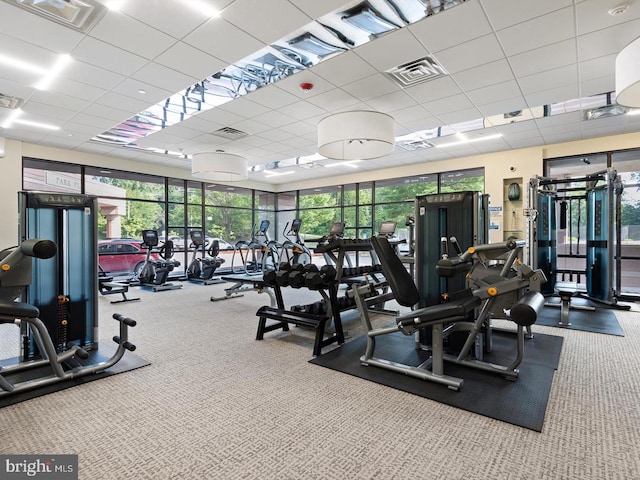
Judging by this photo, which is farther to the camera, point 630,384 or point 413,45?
point 413,45

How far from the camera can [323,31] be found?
3139mm

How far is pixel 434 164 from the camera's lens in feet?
27.4

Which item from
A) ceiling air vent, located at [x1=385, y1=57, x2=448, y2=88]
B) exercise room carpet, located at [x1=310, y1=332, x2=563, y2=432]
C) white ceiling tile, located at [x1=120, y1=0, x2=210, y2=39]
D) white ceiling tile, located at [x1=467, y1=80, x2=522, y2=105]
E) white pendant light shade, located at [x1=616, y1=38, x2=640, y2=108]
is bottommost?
exercise room carpet, located at [x1=310, y1=332, x2=563, y2=432]

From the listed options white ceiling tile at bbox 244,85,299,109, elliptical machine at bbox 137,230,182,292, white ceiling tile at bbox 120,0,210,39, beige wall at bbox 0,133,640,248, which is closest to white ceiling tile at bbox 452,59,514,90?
white ceiling tile at bbox 244,85,299,109

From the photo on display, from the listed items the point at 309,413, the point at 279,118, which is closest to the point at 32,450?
the point at 309,413

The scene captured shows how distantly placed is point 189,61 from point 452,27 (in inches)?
104

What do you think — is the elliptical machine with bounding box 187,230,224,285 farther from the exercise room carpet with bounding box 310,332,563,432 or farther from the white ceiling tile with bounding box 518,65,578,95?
the white ceiling tile with bounding box 518,65,578,95

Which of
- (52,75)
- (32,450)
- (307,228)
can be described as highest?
(52,75)

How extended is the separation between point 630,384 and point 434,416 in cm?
174

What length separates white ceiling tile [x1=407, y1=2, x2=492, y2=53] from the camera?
9.23 ft

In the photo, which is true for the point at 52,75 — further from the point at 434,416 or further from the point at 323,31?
the point at 434,416

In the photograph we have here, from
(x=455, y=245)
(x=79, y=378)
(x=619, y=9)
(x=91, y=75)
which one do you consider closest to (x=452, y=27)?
(x=619, y=9)

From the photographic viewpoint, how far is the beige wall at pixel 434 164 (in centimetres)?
633

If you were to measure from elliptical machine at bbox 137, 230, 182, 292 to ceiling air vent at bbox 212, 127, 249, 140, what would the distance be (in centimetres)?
293
